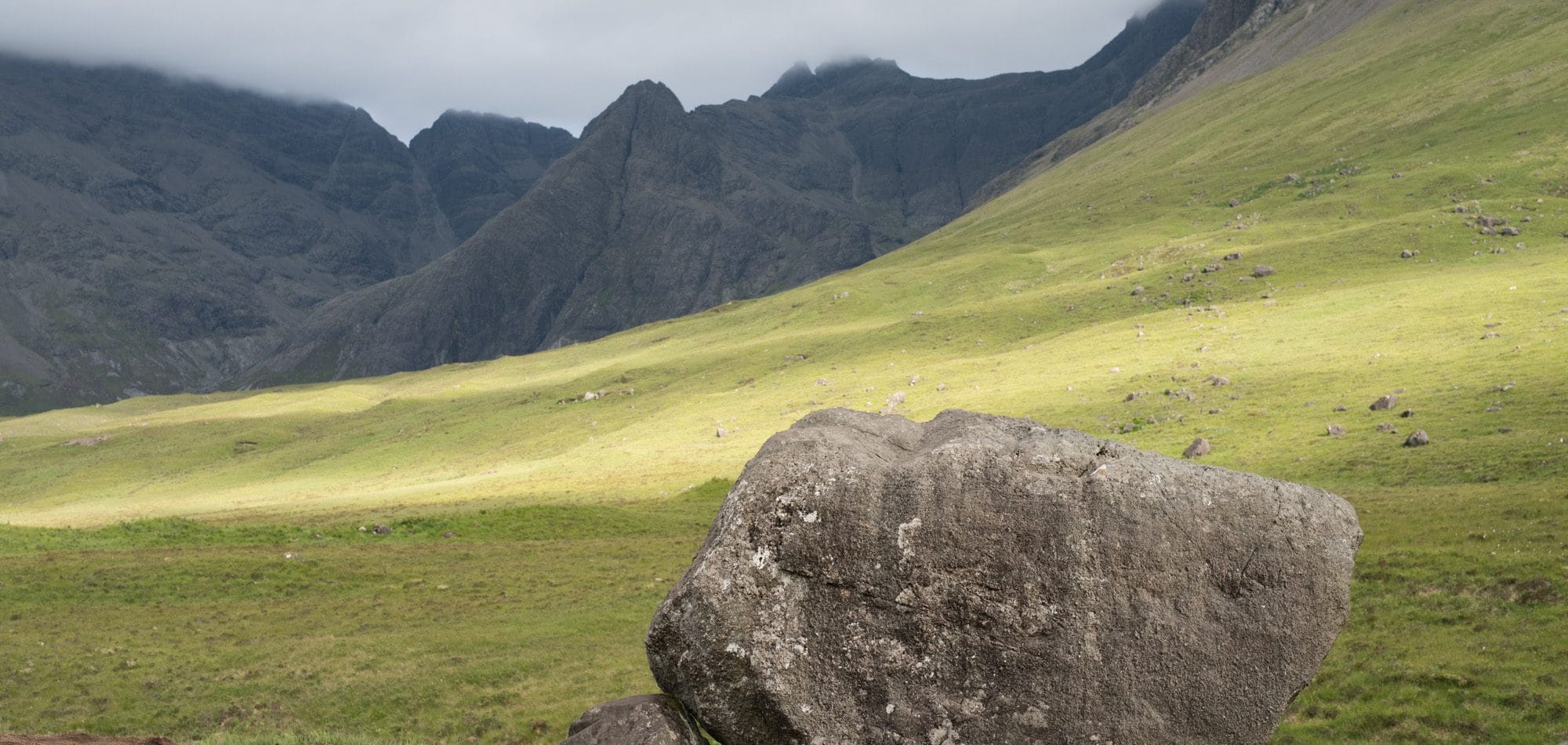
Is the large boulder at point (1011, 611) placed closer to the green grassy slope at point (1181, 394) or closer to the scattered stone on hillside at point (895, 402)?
the green grassy slope at point (1181, 394)

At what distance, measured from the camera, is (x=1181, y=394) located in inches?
2388

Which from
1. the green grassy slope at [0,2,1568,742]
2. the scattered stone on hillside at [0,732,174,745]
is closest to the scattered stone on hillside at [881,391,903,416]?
the green grassy slope at [0,2,1568,742]

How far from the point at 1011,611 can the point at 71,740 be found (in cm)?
Result: 1672

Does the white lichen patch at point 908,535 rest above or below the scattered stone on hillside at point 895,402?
above

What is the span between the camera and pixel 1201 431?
52.8 m

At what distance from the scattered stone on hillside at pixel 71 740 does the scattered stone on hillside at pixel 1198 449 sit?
4529cm

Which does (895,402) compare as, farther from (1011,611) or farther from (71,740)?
(71,740)

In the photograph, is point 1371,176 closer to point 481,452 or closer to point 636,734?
point 481,452

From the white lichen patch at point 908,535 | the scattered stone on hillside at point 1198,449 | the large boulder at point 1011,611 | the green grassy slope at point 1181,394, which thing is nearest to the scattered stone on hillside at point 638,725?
the large boulder at point 1011,611

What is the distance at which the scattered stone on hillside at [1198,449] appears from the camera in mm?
47562

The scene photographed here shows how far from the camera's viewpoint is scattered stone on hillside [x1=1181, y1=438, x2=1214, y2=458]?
47562 millimetres

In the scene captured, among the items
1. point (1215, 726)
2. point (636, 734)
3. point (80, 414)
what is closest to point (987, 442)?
point (1215, 726)

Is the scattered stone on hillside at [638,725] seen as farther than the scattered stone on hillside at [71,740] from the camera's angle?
No

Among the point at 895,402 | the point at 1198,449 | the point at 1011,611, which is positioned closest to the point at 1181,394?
the point at 1198,449
